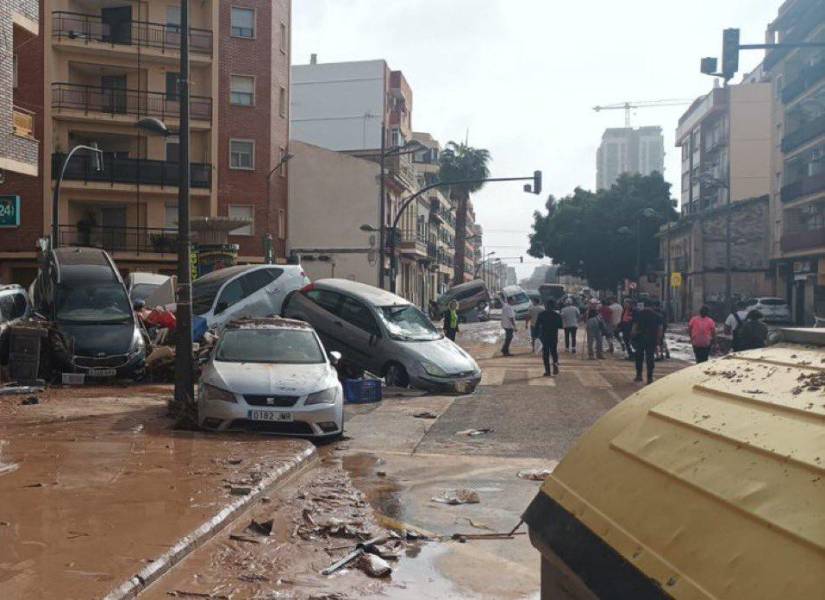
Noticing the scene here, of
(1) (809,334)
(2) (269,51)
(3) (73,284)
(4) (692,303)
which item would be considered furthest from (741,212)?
(1) (809,334)

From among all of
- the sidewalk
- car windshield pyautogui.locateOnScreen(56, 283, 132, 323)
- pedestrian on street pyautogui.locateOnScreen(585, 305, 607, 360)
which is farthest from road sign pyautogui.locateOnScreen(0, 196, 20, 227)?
pedestrian on street pyautogui.locateOnScreen(585, 305, 607, 360)

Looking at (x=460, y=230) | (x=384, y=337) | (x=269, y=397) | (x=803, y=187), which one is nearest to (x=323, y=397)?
(x=269, y=397)

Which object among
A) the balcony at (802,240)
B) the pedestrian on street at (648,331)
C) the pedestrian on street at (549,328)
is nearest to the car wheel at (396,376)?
the pedestrian on street at (549,328)

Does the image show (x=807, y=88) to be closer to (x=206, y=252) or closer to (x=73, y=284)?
(x=206, y=252)

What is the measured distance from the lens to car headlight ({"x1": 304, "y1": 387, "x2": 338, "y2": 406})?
10.2m

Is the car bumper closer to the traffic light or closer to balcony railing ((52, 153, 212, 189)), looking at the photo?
the traffic light

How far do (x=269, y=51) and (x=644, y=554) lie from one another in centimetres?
4219

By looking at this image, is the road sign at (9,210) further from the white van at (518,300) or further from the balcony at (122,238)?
the white van at (518,300)

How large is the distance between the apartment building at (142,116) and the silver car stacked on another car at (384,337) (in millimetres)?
23288

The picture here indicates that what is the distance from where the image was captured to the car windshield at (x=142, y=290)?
25370 millimetres

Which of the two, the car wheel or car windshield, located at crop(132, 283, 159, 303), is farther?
car windshield, located at crop(132, 283, 159, 303)

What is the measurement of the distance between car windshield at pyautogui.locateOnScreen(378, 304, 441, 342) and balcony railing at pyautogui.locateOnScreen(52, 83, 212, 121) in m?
26.3

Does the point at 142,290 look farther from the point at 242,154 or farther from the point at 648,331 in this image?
the point at 242,154

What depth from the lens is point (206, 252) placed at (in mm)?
24234
